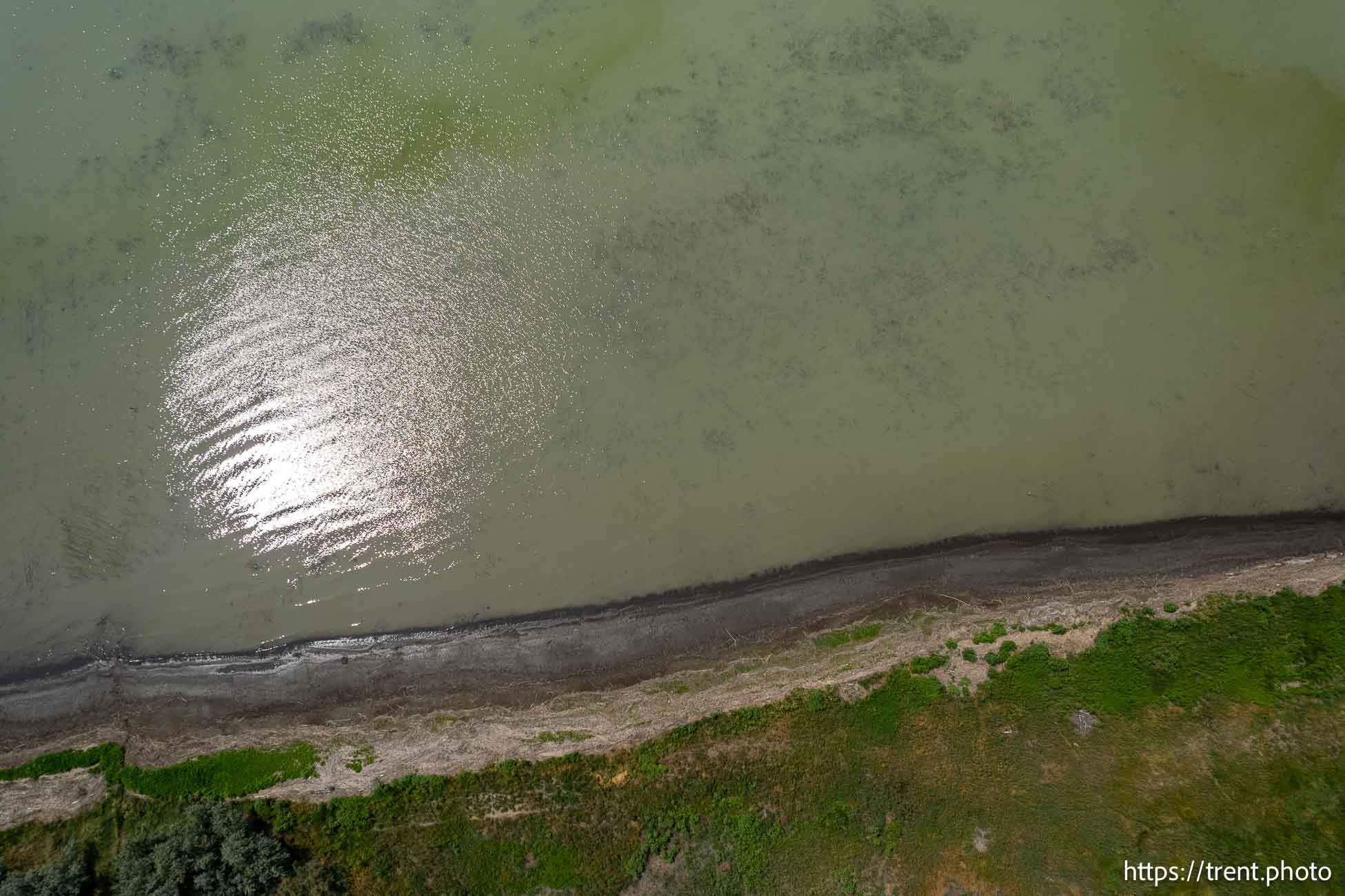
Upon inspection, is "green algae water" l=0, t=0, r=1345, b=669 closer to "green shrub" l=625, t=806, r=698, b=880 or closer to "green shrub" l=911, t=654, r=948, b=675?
"green shrub" l=911, t=654, r=948, b=675

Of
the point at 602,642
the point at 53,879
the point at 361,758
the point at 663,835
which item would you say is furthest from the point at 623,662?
the point at 53,879

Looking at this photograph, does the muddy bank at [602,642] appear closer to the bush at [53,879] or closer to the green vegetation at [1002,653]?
the green vegetation at [1002,653]

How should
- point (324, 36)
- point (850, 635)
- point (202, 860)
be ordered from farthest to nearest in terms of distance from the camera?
point (324, 36)
point (850, 635)
point (202, 860)

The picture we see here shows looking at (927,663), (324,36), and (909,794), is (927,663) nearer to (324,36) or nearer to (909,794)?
(909,794)

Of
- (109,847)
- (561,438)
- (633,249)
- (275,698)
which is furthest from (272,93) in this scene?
(109,847)

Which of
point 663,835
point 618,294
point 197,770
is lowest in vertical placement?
point 663,835

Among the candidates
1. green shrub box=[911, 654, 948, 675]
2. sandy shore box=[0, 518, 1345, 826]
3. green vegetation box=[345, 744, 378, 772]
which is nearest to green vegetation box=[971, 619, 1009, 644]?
sandy shore box=[0, 518, 1345, 826]

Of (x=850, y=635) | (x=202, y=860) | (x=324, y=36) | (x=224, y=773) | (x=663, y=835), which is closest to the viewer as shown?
(x=202, y=860)

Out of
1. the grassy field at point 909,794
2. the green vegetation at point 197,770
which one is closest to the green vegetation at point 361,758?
the green vegetation at point 197,770
